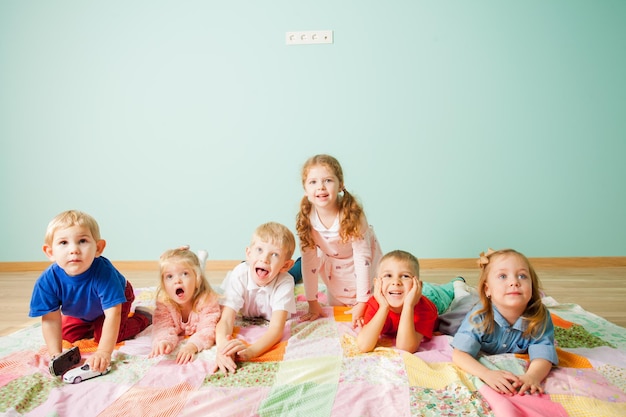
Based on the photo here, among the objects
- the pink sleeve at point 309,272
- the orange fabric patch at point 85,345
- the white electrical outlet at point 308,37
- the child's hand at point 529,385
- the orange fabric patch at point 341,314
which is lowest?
the orange fabric patch at point 85,345

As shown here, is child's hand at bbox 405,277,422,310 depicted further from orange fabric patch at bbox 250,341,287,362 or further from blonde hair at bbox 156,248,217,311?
blonde hair at bbox 156,248,217,311

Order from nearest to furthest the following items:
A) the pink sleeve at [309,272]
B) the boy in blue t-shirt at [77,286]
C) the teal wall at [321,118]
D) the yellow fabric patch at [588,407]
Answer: the yellow fabric patch at [588,407] → the boy in blue t-shirt at [77,286] → the pink sleeve at [309,272] → the teal wall at [321,118]

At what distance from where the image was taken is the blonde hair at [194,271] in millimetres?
1671

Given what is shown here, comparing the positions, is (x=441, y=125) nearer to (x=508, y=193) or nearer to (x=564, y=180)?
(x=508, y=193)

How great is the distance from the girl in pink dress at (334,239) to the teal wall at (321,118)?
1122 millimetres

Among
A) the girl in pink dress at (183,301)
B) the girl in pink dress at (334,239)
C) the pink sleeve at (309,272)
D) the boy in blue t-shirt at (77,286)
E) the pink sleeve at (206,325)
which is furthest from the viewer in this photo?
the pink sleeve at (309,272)

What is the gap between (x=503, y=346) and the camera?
139cm

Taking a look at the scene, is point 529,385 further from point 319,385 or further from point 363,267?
point 363,267

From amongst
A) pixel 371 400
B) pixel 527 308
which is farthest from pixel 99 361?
pixel 527 308

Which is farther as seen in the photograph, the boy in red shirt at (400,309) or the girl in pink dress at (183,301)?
the girl in pink dress at (183,301)

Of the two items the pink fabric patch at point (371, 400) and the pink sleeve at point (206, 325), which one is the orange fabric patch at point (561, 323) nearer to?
the pink fabric patch at point (371, 400)

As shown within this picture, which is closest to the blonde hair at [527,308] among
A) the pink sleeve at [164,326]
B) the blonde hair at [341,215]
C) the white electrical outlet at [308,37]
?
the blonde hair at [341,215]

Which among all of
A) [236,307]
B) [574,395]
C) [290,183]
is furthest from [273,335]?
[290,183]

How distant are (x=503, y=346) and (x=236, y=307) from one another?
3.04 ft
